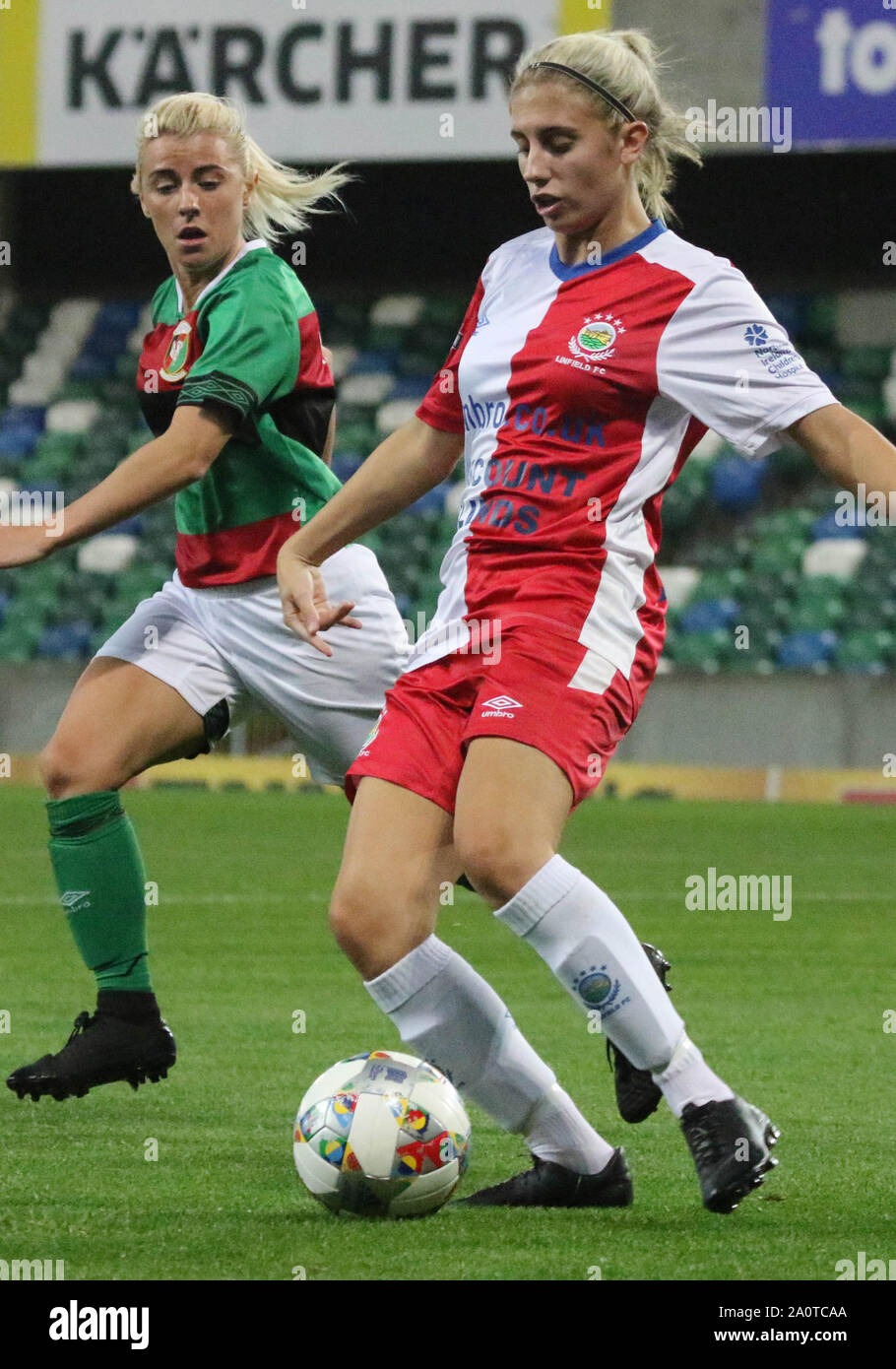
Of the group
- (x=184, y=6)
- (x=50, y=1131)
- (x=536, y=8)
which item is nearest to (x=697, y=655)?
(x=536, y=8)

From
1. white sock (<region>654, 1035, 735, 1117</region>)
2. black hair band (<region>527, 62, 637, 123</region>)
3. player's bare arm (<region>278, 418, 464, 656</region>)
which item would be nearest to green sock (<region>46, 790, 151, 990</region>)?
player's bare arm (<region>278, 418, 464, 656</region>)

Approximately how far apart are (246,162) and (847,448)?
1.90 m

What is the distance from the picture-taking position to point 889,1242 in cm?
343

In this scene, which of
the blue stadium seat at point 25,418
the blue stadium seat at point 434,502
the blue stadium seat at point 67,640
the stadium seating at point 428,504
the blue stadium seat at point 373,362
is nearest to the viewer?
the stadium seating at point 428,504

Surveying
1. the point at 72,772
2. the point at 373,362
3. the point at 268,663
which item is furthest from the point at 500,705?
the point at 373,362

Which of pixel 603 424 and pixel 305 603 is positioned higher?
pixel 603 424

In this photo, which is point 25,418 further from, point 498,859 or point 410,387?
point 498,859

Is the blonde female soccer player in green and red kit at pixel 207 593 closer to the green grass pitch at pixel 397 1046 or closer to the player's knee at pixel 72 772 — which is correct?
the player's knee at pixel 72 772

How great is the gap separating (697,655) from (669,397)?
13523mm

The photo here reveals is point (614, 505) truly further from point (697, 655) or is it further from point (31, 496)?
point (31, 496)

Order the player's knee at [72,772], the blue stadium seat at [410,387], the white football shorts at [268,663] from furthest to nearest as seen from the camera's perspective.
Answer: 1. the blue stadium seat at [410,387]
2. the white football shorts at [268,663]
3. the player's knee at [72,772]

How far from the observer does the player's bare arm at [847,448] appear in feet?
11.0

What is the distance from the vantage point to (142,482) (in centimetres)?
434

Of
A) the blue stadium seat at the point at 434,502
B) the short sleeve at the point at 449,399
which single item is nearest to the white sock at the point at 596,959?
the short sleeve at the point at 449,399
